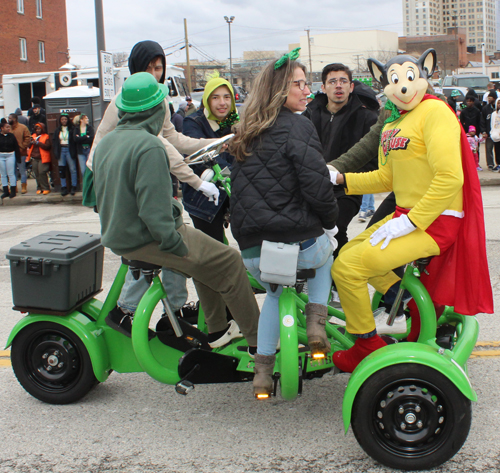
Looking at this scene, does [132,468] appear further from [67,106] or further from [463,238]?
[67,106]

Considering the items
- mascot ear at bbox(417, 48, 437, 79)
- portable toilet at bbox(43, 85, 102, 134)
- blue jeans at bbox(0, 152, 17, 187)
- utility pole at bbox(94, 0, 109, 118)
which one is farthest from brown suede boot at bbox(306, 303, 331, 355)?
portable toilet at bbox(43, 85, 102, 134)

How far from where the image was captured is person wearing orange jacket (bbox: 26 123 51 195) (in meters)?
14.0

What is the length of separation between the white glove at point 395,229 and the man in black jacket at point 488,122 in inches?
501

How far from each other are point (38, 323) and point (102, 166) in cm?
104

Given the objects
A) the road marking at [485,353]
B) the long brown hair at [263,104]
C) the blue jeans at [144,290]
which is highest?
the long brown hair at [263,104]

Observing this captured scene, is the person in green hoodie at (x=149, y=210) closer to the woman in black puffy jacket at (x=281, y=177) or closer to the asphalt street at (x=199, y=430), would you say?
the woman in black puffy jacket at (x=281, y=177)

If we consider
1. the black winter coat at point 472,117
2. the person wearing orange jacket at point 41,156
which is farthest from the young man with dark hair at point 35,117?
the black winter coat at point 472,117

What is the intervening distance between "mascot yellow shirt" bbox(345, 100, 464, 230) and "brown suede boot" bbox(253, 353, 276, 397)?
3.40ft

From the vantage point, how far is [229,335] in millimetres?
3549

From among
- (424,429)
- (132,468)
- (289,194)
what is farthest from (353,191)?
(132,468)

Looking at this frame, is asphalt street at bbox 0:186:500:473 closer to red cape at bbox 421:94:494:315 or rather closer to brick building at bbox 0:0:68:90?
red cape at bbox 421:94:494:315

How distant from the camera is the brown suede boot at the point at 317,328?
3.04 m

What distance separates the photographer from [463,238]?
295cm

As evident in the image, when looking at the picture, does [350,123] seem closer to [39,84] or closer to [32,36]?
[39,84]
